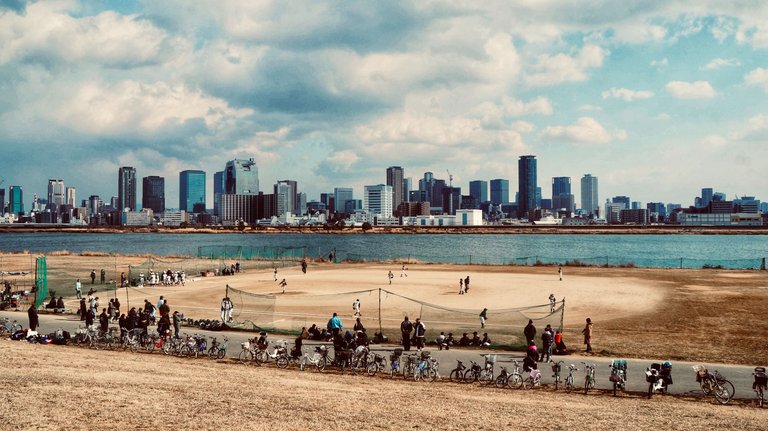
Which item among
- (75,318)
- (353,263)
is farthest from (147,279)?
(353,263)

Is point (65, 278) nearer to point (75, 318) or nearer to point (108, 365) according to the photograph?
point (75, 318)

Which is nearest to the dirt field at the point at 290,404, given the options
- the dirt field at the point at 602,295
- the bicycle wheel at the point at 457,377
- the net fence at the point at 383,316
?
the bicycle wheel at the point at 457,377

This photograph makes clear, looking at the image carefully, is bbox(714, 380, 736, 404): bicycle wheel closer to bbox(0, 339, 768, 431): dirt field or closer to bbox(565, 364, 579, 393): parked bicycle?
bbox(0, 339, 768, 431): dirt field

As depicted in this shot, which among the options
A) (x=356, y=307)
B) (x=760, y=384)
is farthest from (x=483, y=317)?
(x=760, y=384)

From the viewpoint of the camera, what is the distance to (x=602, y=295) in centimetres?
4969

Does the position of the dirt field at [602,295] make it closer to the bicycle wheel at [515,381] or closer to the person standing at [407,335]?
the bicycle wheel at [515,381]

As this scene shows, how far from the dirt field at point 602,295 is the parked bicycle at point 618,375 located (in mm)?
6932

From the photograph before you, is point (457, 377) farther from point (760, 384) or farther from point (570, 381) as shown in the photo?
point (760, 384)

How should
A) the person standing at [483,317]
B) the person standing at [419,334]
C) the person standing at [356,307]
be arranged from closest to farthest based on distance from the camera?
the person standing at [419,334]
the person standing at [483,317]
the person standing at [356,307]

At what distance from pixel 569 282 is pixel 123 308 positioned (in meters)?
41.9

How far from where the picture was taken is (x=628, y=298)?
48156 mm

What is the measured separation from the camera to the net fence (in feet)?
102

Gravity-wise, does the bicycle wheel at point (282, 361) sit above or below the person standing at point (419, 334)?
below

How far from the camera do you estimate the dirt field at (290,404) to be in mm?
15570
